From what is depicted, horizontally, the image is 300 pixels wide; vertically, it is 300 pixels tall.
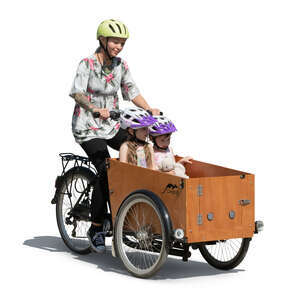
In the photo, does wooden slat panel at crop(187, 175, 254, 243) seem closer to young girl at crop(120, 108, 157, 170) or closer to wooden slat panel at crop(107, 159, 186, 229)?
wooden slat panel at crop(107, 159, 186, 229)

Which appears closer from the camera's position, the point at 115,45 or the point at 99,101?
the point at 115,45

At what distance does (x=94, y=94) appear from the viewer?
10.9 metres

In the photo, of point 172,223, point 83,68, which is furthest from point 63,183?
point 172,223

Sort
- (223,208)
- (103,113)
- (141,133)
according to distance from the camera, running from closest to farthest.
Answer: (223,208) → (103,113) → (141,133)

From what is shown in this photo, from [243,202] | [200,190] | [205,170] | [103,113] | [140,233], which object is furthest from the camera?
[205,170]

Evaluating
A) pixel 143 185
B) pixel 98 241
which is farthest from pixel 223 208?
pixel 98 241

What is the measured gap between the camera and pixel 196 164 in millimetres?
10781

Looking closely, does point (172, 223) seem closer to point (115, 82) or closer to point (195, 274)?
point (195, 274)

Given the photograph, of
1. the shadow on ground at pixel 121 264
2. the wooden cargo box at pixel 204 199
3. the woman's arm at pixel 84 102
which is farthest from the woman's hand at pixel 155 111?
the shadow on ground at pixel 121 264

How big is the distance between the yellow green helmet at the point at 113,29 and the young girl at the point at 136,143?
0.78m

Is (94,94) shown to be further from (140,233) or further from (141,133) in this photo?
(140,233)

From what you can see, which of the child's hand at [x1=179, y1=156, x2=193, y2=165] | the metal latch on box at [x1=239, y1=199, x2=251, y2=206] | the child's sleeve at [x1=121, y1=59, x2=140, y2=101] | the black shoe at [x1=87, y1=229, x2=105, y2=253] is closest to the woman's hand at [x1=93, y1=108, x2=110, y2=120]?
the child's sleeve at [x1=121, y1=59, x2=140, y2=101]

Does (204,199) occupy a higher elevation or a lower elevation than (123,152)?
lower

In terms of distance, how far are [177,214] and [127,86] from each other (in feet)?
6.54
